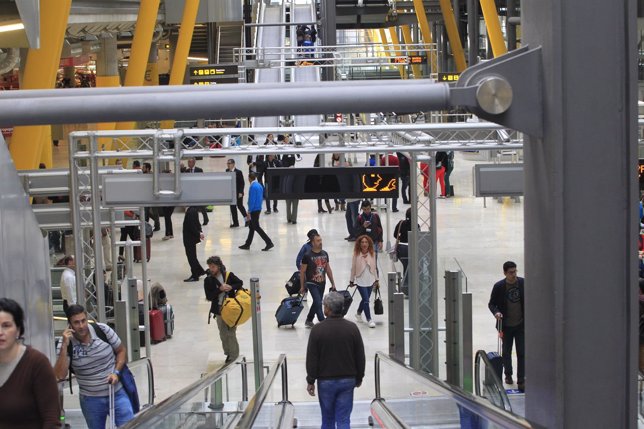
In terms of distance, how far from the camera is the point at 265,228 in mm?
25016

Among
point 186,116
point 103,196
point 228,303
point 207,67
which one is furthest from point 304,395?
point 207,67

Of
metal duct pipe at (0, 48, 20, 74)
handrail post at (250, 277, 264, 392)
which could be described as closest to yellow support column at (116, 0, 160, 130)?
metal duct pipe at (0, 48, 20, 74)

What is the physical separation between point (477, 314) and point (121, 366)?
864 centimetres

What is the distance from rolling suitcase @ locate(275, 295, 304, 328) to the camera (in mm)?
15164

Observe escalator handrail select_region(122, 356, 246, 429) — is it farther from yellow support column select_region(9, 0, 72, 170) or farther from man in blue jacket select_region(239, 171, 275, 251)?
man in blue jacket select_region(239, 171, 275, 251)

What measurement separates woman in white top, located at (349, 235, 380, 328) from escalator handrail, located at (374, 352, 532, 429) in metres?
4.68

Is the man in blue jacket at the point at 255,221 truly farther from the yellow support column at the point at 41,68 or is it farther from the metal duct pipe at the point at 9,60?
the metal duct pipe at the point at 9,60

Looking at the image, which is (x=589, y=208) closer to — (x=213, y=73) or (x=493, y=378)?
(x=493, y=378)

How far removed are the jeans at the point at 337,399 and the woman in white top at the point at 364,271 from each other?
592 centimetres

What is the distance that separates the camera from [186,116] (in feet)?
11.9

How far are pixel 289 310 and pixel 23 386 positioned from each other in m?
11.2

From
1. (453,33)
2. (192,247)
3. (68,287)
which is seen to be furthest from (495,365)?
(453,33)

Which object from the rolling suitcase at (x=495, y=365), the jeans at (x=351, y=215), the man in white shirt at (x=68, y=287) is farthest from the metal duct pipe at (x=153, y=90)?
the jeans at (x=351, y=215)

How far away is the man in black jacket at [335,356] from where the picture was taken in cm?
904
